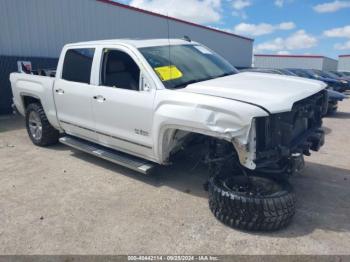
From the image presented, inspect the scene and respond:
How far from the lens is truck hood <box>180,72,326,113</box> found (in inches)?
125

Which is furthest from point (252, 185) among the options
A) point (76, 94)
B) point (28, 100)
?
point (28, 100)

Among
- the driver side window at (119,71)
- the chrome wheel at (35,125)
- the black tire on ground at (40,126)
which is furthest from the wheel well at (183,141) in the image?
the chrome wheel at (35,125)

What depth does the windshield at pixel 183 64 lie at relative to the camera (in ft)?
13.3

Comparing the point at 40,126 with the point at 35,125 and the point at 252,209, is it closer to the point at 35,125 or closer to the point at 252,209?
the point at 35,125

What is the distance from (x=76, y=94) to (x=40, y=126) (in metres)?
1.68

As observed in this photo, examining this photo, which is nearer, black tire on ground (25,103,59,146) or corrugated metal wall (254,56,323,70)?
black tire on ground (25,103,59,146)

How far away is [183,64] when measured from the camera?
4312mm

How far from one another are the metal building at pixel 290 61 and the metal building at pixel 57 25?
29847 millimetres

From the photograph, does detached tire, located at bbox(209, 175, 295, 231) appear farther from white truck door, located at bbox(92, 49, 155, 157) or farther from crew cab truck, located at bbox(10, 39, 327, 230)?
white truck door, located at bbox(92, 49, 155, 157)

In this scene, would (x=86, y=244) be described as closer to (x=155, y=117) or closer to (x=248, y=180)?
(x=155, y=117)

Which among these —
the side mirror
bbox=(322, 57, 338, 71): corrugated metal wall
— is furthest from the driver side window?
bbox=(322, 57, 338, 71): corrugated metal wall

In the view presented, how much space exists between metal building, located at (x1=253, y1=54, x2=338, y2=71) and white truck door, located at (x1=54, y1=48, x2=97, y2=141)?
136 feet

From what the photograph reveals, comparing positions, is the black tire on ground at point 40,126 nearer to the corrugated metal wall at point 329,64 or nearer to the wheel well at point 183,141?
the wheel well at point 183,141

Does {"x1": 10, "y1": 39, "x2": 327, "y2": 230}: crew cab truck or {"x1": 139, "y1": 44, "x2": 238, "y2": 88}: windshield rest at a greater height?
{"x1": 139, "y1": 44, "x2": 238, "y2": 88}: windshield
